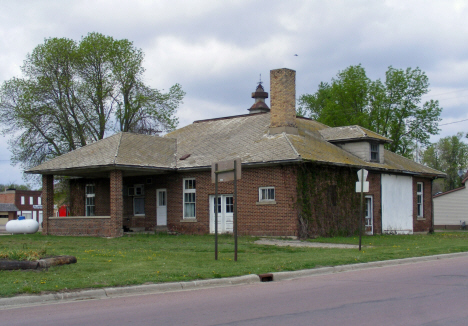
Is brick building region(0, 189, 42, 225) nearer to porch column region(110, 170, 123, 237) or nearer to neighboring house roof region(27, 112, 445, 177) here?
neighboring house roof region(27, 112, 445, 177)

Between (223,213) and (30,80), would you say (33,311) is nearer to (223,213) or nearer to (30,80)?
(223,213)

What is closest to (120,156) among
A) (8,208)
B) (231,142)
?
(231,142)

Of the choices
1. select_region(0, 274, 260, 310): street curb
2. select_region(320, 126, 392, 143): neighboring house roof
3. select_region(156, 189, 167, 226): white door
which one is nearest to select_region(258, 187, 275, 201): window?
select_region(156, 189, 167, 226): white door

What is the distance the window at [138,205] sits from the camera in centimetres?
2936

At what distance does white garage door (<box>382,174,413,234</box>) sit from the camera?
29.0 m

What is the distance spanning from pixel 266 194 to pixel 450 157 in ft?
229

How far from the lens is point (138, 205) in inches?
1168

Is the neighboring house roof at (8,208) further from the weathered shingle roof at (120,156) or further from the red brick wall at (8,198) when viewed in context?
the weathered shingle roof at (120,156)

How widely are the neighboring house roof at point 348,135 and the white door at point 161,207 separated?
30.2ft

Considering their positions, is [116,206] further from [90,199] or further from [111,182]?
[90,199]

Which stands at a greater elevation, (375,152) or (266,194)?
(375,152)

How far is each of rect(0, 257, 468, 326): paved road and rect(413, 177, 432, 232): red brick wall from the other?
20.4 meters

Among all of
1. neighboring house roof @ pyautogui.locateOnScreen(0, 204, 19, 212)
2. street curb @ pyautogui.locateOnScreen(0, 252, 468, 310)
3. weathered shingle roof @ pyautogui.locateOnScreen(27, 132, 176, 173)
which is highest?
weathered shingle roof @ pyautogui.locateOnScreen(27, 132, 176, 173)

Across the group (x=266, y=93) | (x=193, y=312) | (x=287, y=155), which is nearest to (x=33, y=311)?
(x=193, y=312)
